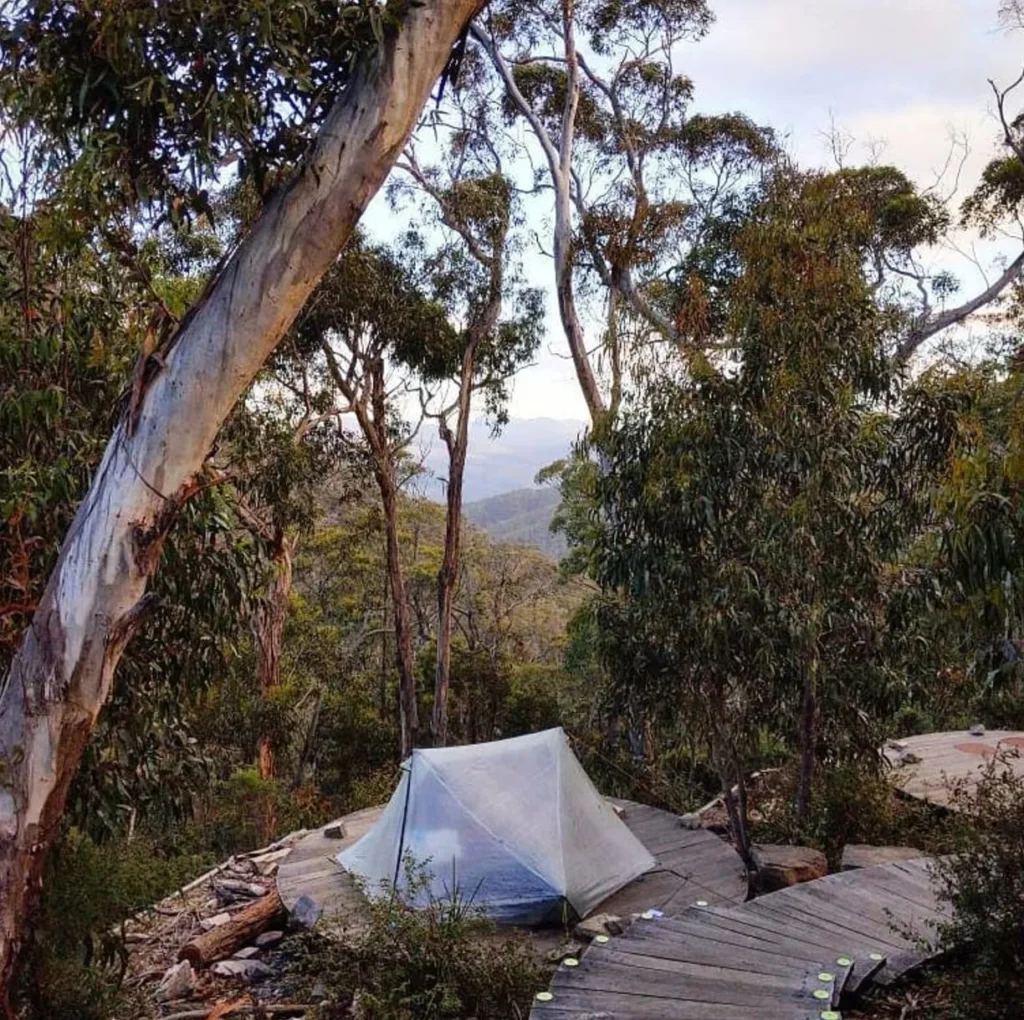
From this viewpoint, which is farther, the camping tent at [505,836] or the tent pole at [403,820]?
the tent pole at [403,820]

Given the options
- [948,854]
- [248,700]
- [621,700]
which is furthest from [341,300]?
[948,854]

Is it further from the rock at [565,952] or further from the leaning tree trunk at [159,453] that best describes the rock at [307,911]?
the leaning tree trunk at [159,453]

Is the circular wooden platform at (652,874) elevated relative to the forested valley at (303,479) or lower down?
lower down

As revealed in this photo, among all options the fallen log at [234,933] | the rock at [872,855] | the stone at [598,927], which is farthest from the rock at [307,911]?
the rock at [872,855]

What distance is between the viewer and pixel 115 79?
3.47 m

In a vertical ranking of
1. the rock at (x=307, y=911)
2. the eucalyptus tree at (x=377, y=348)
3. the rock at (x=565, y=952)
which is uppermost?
the eucalyptus tree at (x=377, y=348)

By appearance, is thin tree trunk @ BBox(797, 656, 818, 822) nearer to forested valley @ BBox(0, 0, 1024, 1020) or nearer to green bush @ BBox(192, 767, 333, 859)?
forested valley @ BBox(0, 0, 1024, 1020)

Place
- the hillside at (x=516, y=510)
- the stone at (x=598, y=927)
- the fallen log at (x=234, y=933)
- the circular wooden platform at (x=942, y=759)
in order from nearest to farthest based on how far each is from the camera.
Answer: the stone at (x=598, y=927) → the fallen log at (x=234, y=933) → the circular wooden platform at (x=942, y=759) → the hillside at (x=516, y=510)

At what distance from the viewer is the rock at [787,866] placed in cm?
586

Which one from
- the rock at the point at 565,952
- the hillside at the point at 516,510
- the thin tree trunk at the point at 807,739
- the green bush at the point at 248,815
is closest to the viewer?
the rock at the point at 565,952

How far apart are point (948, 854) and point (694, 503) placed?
2.22m

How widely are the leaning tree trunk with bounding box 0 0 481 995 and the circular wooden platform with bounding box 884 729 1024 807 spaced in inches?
259

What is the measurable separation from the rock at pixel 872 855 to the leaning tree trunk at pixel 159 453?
4851 mm

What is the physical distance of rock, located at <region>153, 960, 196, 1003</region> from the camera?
18.8 feet
